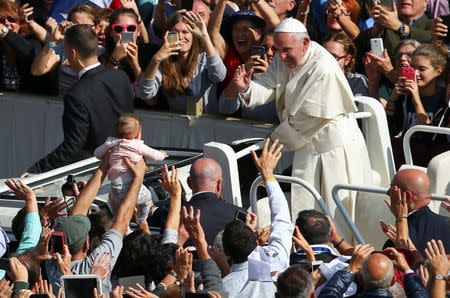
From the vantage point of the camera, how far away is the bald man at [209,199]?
11.2 meters

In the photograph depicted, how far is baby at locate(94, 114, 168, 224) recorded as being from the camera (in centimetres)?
1159

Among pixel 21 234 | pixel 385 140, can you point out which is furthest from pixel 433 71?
pixel 21 234

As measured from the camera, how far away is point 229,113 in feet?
47.0

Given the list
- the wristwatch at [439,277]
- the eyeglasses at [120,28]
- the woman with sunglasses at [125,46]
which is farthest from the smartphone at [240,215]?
the eyeglasses at [120,28]

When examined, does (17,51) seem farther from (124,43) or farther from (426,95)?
(426,95)

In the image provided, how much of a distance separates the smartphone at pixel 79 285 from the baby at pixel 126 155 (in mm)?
2386

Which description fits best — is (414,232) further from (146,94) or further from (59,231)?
(146,94)

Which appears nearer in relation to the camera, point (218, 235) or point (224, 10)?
point (218, 235)

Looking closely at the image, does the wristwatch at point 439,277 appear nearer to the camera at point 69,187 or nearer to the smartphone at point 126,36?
the camera at point 69,187

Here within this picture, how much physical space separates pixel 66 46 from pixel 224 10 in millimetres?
2020

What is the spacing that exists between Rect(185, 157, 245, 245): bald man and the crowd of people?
0.04 ft

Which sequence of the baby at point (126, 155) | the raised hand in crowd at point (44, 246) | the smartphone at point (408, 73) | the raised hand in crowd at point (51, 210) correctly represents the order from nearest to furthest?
the raised hand in crowd at point (44, 246) → the raised hand in crowd at point (51, 210) → the baby at point (126, 155) → the smartphone at point (408, 73)

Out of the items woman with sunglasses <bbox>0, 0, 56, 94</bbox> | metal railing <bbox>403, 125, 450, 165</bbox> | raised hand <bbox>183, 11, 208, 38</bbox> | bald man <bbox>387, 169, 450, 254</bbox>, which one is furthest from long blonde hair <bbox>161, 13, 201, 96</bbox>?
bald man <bbox>387, 169, 450, 254</bbox>

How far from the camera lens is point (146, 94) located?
14.4 metres
